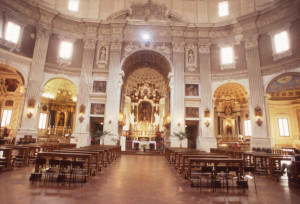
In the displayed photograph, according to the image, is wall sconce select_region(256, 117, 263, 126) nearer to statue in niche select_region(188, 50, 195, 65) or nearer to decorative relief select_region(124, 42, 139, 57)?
statue in niche select_region(188, 50, 195, 65)

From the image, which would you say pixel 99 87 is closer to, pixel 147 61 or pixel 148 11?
pixel 147 61

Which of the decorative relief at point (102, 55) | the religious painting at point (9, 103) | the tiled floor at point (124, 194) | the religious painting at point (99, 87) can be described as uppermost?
the decorative relief at point (102, 55)

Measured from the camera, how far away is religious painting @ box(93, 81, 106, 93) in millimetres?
18556

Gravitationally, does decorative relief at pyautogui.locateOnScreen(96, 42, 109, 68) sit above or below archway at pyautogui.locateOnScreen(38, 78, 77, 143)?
above

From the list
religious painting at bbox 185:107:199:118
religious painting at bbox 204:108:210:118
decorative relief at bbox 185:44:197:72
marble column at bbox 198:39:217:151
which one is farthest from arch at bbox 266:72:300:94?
decorative relief at bbox 185:44:197:72

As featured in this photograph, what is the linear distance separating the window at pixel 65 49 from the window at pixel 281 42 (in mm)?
19717

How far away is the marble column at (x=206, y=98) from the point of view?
56.2 ft

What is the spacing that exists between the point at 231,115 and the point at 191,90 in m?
7.59

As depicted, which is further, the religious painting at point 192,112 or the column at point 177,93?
the religious painting at point 192,112

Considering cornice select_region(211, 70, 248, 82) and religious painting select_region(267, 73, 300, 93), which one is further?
cornice select_region(211, 70, 248, 82)

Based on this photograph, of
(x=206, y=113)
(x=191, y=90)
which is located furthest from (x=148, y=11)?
(x=206, y=113)

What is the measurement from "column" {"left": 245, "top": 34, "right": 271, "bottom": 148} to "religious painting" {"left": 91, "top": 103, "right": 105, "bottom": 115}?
1403cm

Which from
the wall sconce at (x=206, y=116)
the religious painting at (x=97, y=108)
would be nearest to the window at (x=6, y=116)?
the religious painting at (x=97, y=108)

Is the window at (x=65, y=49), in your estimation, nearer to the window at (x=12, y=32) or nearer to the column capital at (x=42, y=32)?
the column capital at (x=42, y=32)
